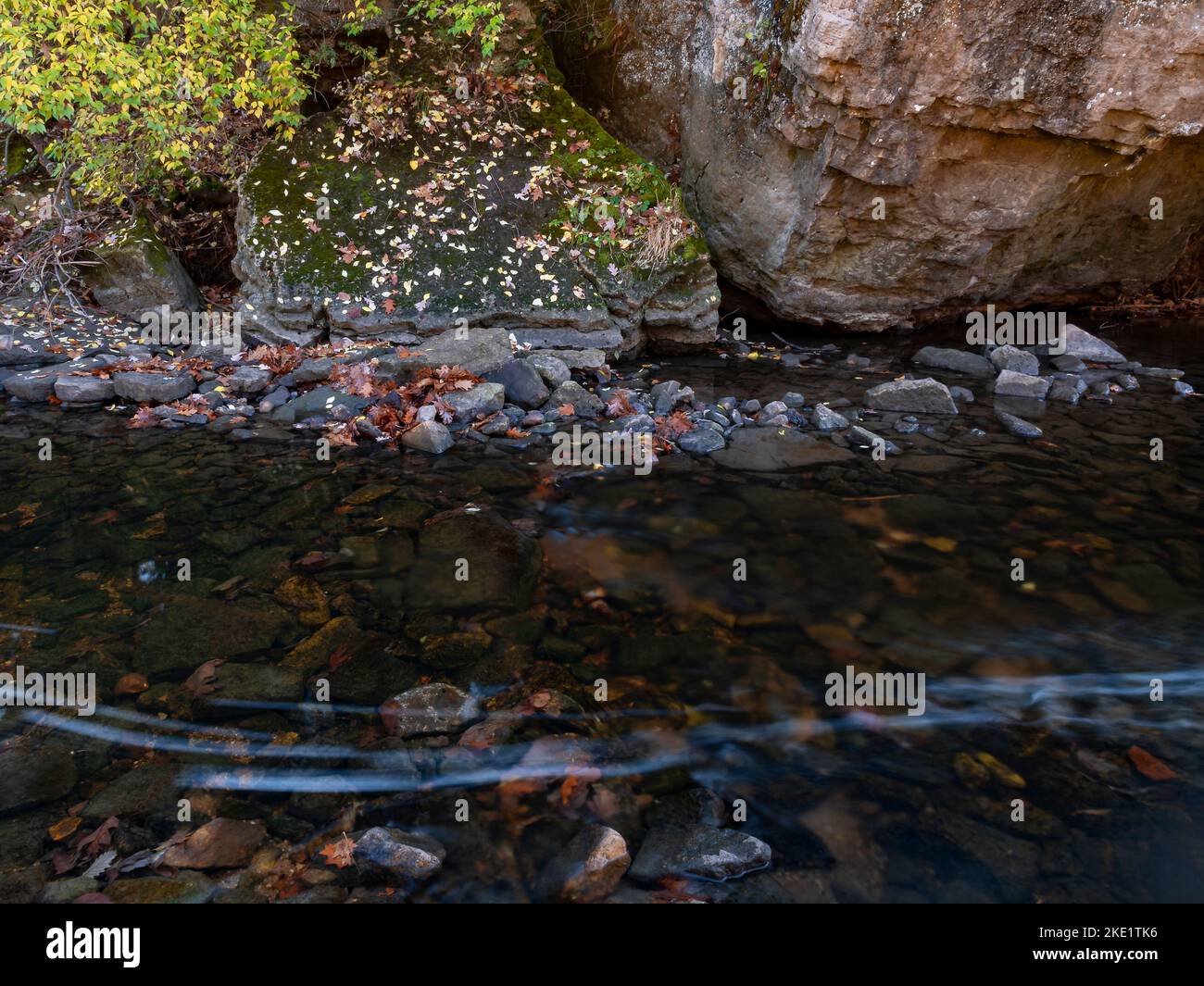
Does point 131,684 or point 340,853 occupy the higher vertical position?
point 131,684

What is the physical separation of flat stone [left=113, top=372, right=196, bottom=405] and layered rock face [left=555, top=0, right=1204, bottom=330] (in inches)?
267

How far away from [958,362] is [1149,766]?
6.96m

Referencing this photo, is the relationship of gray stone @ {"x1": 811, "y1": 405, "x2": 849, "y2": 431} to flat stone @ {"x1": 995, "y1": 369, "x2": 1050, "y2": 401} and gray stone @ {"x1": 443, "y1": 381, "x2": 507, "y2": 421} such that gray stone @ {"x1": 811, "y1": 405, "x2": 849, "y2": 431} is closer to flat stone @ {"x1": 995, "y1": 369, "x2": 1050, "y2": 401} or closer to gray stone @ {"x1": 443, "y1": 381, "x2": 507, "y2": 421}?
flat stone @ {"x1": 995, "y1": 369, "x2": 1050, "y2": 401}

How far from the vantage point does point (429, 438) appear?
6.98m

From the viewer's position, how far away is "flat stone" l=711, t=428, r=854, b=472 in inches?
266

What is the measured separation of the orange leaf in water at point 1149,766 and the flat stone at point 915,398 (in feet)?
16.4

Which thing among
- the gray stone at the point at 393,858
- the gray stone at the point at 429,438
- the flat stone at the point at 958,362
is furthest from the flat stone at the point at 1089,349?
the gray stone at the point at 393,858

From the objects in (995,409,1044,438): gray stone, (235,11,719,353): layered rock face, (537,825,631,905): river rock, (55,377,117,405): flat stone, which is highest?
(235,11,719,353): layered rock face

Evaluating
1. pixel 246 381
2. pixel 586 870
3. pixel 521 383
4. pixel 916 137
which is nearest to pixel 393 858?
pixel 586 870

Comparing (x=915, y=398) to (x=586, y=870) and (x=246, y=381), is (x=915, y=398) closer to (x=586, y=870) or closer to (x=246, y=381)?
(x=586, y=870)

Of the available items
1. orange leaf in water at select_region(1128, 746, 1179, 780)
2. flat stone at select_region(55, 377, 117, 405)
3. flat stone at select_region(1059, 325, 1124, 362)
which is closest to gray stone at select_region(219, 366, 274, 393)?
flat stone at select_region(55, 377, 117, 405)

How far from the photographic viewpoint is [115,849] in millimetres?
2963
